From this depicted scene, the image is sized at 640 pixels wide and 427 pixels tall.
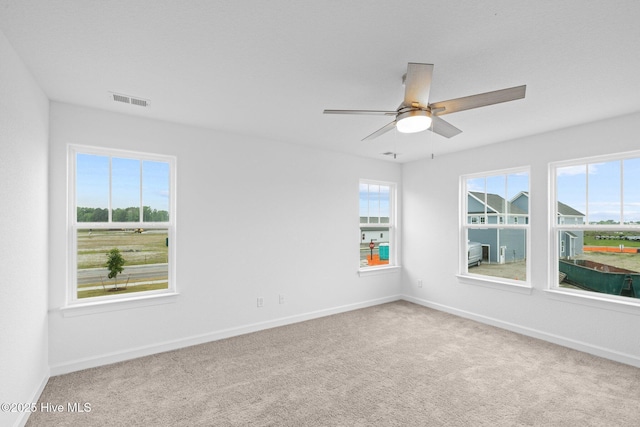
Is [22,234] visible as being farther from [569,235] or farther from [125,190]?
[569,235]

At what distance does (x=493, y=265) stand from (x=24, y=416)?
5321mm

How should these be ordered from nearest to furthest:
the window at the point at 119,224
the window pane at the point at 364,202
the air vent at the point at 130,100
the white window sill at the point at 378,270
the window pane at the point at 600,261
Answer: the air vent at the point at 130,100, the window at the point at 119,224, the window pane at the point at 600,261, the white window sill at the point at 378,270, the window pane at the point at 364,202

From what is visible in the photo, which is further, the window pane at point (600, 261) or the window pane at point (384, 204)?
the window pane at point (384, 204)

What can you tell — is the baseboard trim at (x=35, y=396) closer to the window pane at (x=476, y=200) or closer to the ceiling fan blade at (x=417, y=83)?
the ceiling fan blade at (x=417, y=83)

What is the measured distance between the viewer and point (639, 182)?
3.32 metres

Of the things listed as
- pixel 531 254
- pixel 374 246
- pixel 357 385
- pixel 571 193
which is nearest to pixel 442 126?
pixel 357 385

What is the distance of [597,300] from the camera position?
345 centimetres

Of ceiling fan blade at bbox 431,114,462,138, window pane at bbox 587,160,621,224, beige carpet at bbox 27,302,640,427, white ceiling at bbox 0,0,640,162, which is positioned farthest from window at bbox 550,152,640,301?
ceiling fan blade at bbox 431,114,462,138

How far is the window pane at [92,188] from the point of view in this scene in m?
3.16

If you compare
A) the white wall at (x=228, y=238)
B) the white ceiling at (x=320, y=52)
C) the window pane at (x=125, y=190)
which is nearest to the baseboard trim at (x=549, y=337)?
the white wall at (x=228, y=238)

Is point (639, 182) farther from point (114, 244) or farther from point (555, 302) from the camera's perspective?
point (114, 244)

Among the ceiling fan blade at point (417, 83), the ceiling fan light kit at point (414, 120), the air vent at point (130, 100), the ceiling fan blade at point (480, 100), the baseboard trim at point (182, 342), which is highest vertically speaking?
the air vent at point (130, 100)

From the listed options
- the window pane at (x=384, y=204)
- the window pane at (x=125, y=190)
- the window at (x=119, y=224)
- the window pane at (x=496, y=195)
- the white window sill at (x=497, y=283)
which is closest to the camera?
the window at (x=119, y=224)

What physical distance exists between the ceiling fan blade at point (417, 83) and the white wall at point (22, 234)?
2415 millimetres
